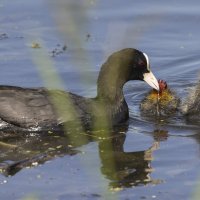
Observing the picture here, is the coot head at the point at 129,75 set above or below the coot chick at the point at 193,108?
above

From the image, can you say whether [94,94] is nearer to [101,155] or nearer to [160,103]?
[160,103]

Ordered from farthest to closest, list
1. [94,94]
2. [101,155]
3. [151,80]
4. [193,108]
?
[94,94] → [151,80] → [193,108] → [101,155]

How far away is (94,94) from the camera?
10.1m

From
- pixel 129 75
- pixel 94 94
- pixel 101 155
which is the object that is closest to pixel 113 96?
pixel 129 75

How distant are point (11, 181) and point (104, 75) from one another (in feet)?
8.80

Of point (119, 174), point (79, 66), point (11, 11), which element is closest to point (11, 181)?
point (119, 174)

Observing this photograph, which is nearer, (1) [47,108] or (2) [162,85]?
(1) [47,108]

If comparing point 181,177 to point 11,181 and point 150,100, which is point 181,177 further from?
point 150,100

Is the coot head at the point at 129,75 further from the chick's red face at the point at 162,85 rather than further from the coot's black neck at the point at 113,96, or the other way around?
the chick's red face at the point at 162,85

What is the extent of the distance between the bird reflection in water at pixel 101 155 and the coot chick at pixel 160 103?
638 mm

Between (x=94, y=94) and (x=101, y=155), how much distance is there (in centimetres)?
232

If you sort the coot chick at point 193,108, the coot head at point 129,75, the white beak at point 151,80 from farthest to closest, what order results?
the white beak at point 151,80, the coot chick at point 193,108, the coot head at point 129,75

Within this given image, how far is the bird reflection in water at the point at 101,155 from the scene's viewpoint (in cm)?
716

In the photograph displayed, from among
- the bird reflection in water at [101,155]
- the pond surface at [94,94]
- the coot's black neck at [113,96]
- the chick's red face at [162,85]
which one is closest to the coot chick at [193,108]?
the pond surface at [94,94]
